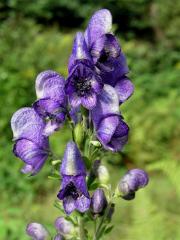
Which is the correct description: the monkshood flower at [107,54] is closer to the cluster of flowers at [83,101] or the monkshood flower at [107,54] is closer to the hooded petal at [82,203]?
the cluster of flowers at [83,101]

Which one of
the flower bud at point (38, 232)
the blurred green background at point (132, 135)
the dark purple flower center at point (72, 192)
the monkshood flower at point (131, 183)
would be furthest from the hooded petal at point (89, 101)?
the blurred green background at point (132, 135)

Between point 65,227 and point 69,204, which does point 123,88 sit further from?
point 65,227

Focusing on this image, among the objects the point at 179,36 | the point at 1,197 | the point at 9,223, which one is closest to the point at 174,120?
the point at 1,197

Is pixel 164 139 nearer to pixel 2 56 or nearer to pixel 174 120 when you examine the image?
pixel 174 120

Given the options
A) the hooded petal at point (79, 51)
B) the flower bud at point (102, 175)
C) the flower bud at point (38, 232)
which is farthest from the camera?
the flower bud at point (38, 232)

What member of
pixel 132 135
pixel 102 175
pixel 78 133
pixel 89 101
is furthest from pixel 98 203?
pixel 132 135

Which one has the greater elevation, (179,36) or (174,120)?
(179,36)

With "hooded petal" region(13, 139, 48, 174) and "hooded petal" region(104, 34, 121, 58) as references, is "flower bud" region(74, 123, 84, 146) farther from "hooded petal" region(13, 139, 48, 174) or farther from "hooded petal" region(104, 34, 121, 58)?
"hooded petal" region(104, 34, 121, 58)

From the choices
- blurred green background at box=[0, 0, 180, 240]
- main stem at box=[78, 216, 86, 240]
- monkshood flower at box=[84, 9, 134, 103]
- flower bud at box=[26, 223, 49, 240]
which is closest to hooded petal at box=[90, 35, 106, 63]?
monkshood flower at box=[84, 9, 134, 103]
